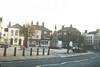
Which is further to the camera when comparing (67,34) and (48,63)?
(67,34)

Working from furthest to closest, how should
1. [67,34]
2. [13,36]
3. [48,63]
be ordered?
A: [67,34], [13,36], [48,63]

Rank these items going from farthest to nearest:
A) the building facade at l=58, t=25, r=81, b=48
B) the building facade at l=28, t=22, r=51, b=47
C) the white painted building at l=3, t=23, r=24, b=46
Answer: the building facade at l=58, t=25, r=81, b=48, the building facade at l=28, t=22, r=51, b=47, the white painted building at l=3, t=23, r=24, b=46

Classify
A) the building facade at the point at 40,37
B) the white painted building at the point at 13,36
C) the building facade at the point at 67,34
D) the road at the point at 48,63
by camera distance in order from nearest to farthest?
the road at the point at 48,63 → the white painted building at the point at 13,36 → the building facade at the point at 40,37 → the building facade at the point at 67,34

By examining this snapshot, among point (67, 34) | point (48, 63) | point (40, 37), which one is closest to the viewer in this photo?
point (48, 63)

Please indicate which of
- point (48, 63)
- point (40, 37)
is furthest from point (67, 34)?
point (48, 63)

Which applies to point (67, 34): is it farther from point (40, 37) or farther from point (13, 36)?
point (13, 36)

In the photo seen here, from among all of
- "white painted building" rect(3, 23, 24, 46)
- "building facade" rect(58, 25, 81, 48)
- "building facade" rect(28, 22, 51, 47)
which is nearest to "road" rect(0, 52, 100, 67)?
"building facade" rect(28, 22, 51, 47)

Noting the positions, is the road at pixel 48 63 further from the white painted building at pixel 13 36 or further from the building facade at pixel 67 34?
the building facade at pixel 67 34

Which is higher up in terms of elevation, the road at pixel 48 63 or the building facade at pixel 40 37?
the building facade at pixel 40 37

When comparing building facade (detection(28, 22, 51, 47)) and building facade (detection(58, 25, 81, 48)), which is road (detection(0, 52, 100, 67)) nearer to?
building facade (detection(28, 22, 51, 47))

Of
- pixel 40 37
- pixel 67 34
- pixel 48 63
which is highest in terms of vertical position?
pixel 67 34

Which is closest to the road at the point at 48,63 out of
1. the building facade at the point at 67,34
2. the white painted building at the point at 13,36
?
Result: the white painted building at the point at 13,36

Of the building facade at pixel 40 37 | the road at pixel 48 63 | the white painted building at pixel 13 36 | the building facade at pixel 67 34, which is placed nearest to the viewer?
the road at pixel 48 63

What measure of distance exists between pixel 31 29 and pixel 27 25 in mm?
2781
